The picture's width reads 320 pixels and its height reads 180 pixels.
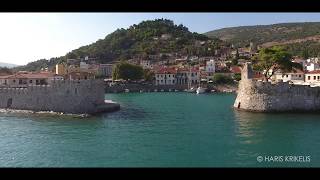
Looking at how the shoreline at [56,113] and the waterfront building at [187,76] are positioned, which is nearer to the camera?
the shoreline at [56,113]

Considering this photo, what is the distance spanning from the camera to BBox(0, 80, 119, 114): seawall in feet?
58.7

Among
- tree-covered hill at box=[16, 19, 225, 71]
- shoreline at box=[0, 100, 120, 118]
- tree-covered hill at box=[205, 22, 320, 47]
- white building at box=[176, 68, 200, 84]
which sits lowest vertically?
shoreline at box=[0, 100, 120, 118]

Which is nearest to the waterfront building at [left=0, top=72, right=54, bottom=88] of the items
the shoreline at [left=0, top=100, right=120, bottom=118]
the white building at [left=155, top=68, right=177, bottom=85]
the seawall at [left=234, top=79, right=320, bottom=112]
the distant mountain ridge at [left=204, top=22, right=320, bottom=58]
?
the shoreline at [left=0, top=100, right=120, bottom=118]

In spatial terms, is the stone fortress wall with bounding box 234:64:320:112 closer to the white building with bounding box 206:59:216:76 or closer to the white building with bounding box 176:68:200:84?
the white building with bounding box 176:68:200:84

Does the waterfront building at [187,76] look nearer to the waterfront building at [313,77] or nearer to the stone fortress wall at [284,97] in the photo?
the waterfront building at [313,77]

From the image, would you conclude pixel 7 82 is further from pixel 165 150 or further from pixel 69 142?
pixel 165 150

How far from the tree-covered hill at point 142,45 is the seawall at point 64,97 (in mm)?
42588

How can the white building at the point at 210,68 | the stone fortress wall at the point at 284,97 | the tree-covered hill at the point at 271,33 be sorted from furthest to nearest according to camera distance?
1. the tree-covered hill at the point at 271,33
2. the white building at the point at 210,68
3. the stone fortress wall at the point at 284,97

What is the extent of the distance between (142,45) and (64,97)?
5182cm

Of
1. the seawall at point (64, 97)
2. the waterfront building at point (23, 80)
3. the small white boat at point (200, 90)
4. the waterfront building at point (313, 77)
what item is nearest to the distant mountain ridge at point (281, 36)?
the small white boat at point (200, 90)

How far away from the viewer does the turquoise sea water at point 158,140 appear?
902 cm

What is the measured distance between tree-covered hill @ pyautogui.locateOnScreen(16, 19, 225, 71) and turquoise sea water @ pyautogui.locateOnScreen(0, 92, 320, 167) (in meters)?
47.2

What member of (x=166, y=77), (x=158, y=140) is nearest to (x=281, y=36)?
(x=166, y=77)
